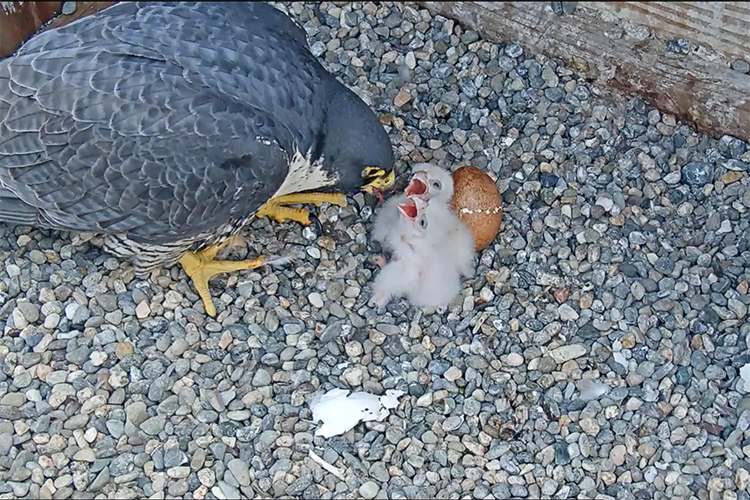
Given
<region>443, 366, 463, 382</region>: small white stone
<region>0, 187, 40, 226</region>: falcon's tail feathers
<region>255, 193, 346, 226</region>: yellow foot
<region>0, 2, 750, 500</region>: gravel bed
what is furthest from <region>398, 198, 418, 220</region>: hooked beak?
<region>0, 187, 40, 226</region>: falcon's tail feathers

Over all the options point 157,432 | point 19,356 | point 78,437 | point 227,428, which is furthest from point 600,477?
point 19,356

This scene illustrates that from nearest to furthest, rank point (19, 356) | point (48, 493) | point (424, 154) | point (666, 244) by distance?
point (48, 493)
point (19, 356)
point (666, 244)
point (424, 154)

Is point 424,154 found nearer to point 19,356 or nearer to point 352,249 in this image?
point 352,249

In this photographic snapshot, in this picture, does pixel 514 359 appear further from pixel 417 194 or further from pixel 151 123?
pixel 151 123

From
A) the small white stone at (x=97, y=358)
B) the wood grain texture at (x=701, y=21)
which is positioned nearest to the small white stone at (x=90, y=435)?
the small white stone at (x=97, y=358)

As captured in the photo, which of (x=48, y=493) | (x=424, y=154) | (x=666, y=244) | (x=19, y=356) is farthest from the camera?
(x=424, y=154)

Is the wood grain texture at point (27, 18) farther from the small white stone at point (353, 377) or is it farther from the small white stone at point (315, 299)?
the small white stone at point (353, 377)

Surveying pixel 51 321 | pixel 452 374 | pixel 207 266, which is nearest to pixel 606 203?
pixel 452 374
